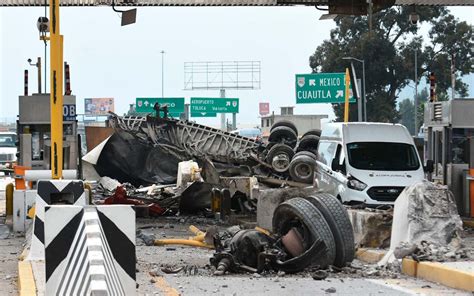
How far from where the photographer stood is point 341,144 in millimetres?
18875

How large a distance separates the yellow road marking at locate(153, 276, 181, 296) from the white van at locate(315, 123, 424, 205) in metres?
7.79

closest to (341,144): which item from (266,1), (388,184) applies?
(388,184)

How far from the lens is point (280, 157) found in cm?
2345

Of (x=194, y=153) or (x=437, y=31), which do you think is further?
(x=437, y=31)

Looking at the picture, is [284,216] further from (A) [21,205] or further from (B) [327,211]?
(A) [21,205]

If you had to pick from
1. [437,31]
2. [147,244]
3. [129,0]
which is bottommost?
[147,244]

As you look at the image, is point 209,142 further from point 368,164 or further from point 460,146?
point 368,164

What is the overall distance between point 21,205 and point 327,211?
21.3 feet

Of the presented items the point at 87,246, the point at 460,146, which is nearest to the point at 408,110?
the point at 460,146

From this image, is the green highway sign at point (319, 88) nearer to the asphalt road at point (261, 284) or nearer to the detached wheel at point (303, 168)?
the detached wheel at point (303, 168)

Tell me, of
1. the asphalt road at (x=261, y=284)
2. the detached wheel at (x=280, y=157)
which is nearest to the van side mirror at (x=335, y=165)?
the detached wheel at (x=280, y=157)

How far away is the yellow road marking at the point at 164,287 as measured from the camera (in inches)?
359

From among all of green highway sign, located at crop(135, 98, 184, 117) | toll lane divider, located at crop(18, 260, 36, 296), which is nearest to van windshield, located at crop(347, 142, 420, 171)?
toll lane divider, located at crop(18, 260, 36, 296)

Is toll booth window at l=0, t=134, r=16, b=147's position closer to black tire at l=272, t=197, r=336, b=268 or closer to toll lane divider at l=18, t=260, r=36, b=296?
toll lane divider at l=18, t=260, r=36, b=296
